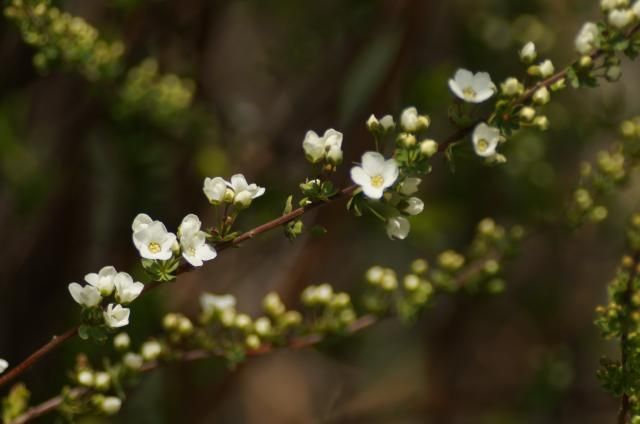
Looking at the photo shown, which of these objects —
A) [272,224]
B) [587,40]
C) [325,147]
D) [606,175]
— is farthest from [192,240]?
[606,175]

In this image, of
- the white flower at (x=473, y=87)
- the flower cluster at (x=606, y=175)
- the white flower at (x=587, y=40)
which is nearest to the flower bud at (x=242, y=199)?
the white flower at (x=473, y=87)

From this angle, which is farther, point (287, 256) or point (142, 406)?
point (287, 256)

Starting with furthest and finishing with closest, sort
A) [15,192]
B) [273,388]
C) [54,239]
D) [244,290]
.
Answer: [273,388] < [244,290] < [54,239] < [15,192]

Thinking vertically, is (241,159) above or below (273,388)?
above

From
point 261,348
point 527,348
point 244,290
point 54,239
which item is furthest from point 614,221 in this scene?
point 54,239

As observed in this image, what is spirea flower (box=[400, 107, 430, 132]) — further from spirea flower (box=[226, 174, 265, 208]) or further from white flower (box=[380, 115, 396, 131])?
spirea flower (box=[226, 174, 265, 208])

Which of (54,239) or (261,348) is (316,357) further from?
(261,348)

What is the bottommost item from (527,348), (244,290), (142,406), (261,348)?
(261,348)
